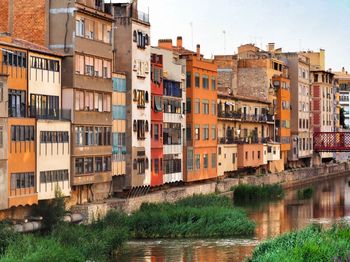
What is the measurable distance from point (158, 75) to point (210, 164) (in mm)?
12192

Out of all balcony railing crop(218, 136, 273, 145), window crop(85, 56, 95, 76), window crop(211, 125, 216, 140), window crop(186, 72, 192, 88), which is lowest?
balcony railing crop(218, 136, 273, 145)

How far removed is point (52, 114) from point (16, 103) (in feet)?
10.8

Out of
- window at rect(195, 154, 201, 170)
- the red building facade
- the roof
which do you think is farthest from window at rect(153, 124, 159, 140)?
the roof

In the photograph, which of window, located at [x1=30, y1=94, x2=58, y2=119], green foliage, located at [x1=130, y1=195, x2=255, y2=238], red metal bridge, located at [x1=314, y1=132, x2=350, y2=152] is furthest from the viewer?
red metal bridge, located at [x1=314, y1=132, x2=350, y2=152]

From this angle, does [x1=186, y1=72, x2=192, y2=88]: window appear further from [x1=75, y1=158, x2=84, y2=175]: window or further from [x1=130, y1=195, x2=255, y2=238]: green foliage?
[x1=75, y1=158, x2=84, y2=175]: window

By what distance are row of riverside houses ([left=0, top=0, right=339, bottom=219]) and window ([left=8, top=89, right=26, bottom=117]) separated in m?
0.05

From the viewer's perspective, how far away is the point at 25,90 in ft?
129

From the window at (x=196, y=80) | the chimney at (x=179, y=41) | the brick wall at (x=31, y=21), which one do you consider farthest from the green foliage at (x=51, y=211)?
the chimney at (x=179, y=41)

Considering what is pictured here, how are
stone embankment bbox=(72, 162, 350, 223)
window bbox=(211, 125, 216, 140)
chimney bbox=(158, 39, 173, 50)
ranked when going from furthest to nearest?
chimney bbox=(158, 39, 173, 50) < window bbox=(211, 125, 216, 140) < stone embankment bbox=(72, 162, 350, 223)

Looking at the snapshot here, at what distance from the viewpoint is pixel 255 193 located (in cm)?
6425

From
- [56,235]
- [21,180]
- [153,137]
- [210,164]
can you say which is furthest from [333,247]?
[210,164]

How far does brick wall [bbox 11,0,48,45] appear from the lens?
142 ft

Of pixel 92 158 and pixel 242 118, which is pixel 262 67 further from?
pixel 92 158

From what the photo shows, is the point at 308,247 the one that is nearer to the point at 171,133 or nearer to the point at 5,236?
the point at 5,236
